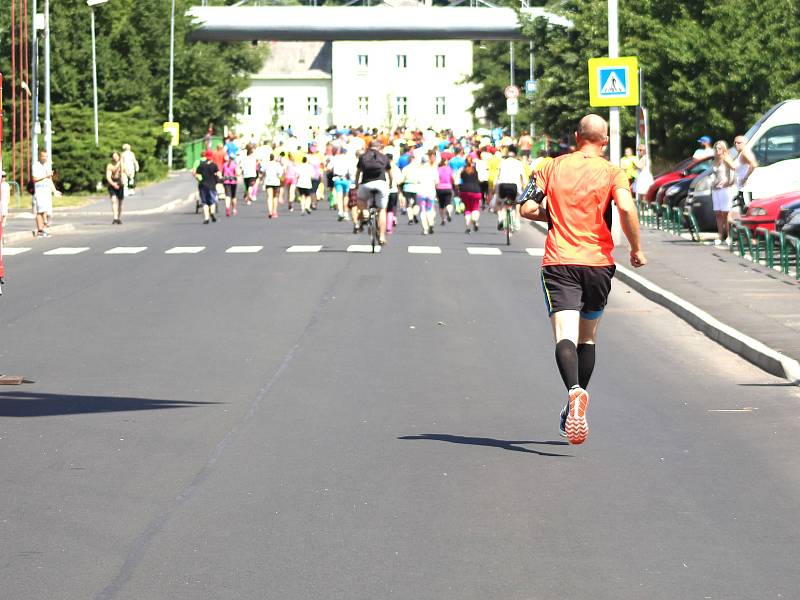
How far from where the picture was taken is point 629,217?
9.55 m

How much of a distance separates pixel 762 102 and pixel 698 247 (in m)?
15.5

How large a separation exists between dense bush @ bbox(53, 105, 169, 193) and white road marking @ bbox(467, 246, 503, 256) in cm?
2706

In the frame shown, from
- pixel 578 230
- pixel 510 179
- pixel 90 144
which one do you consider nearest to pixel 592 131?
pixel 578 230

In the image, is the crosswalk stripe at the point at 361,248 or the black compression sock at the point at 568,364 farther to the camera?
the crosswalk stripe at the point at 361,248

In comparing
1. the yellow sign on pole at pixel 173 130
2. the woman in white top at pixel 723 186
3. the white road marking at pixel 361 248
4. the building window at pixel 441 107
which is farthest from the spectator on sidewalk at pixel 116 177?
the building window at pixel 441 107

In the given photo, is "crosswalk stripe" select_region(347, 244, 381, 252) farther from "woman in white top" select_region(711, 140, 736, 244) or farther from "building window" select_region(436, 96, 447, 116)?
"building window" select_region(436, 96, 447, 116)

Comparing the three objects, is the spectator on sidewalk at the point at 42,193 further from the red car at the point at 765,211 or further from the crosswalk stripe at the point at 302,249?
the red car at the point at 765,211

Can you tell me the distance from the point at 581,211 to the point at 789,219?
48.7 ft

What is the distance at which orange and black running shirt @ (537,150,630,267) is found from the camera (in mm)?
9641

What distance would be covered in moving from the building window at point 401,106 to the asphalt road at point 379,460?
138 m

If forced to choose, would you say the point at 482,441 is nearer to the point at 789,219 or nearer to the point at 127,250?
the point at 789,219

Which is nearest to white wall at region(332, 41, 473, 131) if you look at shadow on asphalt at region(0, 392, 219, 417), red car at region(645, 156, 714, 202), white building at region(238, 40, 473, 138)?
white building at region(238, 40, 473, 138)

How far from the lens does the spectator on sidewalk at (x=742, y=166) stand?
93.5 feet

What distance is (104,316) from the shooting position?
704 inches
